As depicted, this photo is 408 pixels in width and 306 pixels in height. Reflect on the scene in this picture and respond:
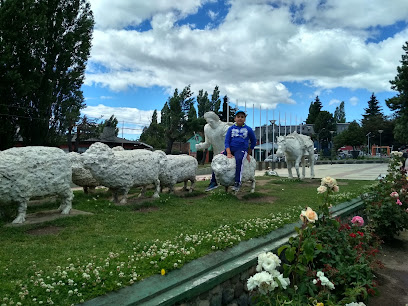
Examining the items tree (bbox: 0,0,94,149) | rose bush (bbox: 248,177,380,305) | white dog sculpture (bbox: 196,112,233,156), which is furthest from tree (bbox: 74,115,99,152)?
rose bush (bbox: 248,177,380,305)

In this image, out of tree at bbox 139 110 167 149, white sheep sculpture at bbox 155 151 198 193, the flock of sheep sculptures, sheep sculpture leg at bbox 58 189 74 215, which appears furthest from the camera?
tree at bbox 139 110 167 149

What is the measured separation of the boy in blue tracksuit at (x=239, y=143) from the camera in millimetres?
7711

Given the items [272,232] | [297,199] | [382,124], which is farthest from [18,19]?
[382,124]

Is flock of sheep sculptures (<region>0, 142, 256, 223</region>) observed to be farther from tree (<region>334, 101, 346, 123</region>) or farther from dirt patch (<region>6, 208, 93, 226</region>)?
tree (<region>334, 101, 346, 123</region>)

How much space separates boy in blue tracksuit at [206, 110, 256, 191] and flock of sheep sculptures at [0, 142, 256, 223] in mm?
166

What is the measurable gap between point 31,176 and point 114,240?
191 centimetres

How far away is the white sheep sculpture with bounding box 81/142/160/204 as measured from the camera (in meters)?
6.23

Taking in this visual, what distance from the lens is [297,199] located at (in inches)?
316

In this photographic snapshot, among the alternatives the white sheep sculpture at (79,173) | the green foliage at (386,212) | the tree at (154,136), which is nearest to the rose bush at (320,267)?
the green foliage at (386,212)

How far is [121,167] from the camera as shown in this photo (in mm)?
6551

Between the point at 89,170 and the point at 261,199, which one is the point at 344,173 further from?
the point at 89,170

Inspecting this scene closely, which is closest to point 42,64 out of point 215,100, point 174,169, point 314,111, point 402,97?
point 174,169

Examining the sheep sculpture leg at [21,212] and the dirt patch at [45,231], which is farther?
the sheep sculpture leg at [21,212]

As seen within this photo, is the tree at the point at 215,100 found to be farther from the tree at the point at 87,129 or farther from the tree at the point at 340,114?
the tree at the point at 340,114
